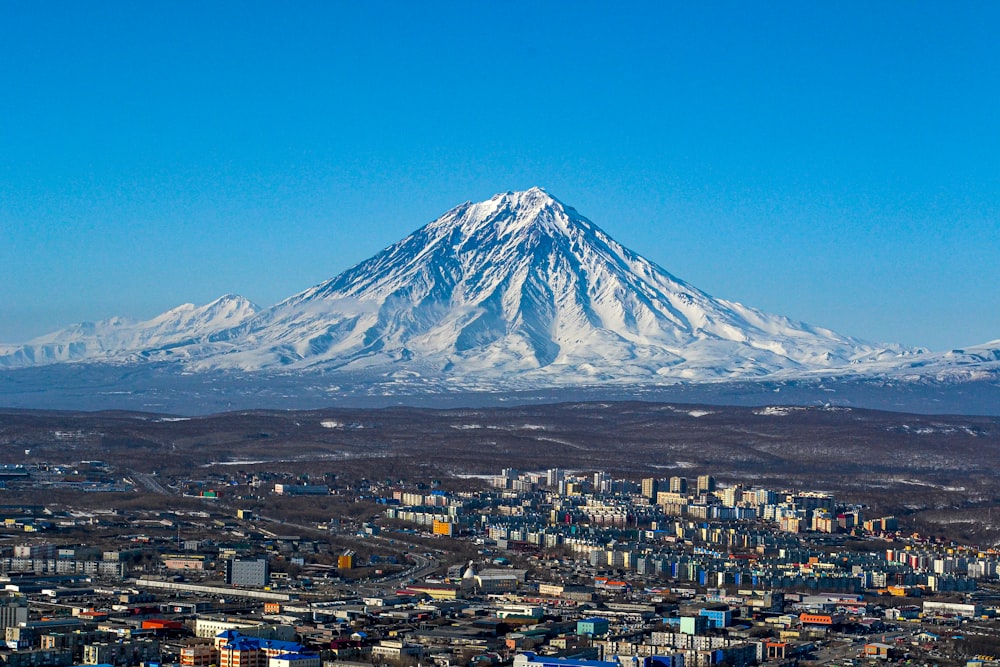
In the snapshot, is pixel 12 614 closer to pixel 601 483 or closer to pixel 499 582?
pixel 499 582

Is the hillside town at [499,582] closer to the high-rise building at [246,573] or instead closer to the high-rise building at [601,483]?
the high-rise building at [246,573]

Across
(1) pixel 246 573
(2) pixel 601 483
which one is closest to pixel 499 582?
(1) pixel 246 573

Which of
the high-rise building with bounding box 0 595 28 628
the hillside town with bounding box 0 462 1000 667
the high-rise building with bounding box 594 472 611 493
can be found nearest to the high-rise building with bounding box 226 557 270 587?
the hillside town with bounding box 0 462 1000 667

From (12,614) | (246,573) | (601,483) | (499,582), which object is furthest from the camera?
(601,483)

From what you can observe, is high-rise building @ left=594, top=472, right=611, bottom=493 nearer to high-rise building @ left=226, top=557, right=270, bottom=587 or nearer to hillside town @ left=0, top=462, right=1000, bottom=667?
hillside town @ left=0, top=462, right=1000, bottom=667

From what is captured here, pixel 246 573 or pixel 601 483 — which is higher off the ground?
pixel 601 483

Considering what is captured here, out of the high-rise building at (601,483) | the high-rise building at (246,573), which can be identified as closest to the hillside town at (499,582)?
the high-rise building at (246,573)

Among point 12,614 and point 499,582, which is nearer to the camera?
point 12,614

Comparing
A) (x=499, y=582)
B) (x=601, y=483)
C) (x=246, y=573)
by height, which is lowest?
(x=499, y=582)

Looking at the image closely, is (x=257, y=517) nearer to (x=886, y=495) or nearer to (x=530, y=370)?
(x=886, y=495)

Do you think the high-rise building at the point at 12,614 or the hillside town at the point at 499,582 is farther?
the high-rise building at the point at 12,614
